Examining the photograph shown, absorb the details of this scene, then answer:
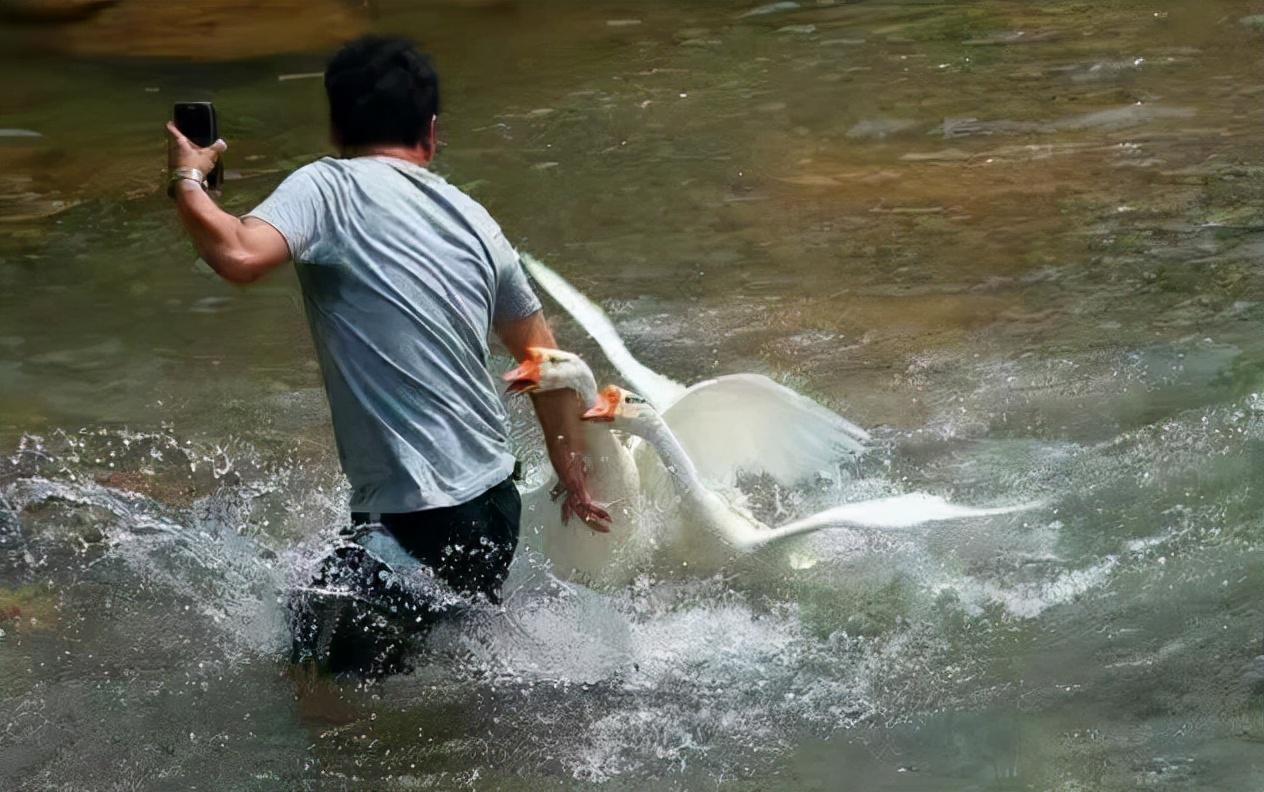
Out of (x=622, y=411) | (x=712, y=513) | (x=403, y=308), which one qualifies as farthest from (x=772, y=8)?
(x=403, y=308)

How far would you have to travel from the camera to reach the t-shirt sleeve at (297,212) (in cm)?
334

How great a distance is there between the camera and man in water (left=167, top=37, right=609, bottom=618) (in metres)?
3.51

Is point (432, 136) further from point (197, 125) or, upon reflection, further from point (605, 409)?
point (605, 409)

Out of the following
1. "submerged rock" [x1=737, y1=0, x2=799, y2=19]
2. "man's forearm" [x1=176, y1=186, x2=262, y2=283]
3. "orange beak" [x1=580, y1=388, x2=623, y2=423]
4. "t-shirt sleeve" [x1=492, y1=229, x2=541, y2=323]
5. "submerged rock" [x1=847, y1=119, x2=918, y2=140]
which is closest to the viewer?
"man's forearm" [x1=176, y1=186, x2=262, y2=283]

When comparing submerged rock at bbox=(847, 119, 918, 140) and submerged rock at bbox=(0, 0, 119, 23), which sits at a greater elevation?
submerged rock at bbox=(0, 0, 119, 23)

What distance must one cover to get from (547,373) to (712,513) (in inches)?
30.0

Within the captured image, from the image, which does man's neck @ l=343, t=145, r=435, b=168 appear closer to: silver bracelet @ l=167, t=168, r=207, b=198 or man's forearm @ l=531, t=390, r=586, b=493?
silver bracelet @ l=167, t=168, r=207, b=198

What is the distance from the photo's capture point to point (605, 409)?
3.95 meters

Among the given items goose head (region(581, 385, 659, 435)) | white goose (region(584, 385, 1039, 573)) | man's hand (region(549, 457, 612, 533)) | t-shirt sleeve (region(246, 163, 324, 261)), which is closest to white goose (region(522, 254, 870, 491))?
white goose (region(584, 385, 1039, 573))

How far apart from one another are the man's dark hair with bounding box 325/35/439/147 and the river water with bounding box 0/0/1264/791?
1.15 metres

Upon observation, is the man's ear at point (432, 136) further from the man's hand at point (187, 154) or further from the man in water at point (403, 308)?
the man's hand at point (187, 154)

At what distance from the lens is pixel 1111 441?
5281mm

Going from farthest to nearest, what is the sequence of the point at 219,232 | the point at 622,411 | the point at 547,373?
the point at 622,411
the point at 547,373
the point at 219,232

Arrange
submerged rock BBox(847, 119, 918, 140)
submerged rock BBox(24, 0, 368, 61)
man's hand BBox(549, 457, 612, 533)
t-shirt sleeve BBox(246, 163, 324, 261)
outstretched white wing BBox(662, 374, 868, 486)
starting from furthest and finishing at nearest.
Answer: submerged rock BBox(24, 0, 368, 61) < submerged rock BBox(847, 119, 918, 140) < outstretched white wing BBox(662, 374, 868, 486) < man's hand BBox(549, 457, 612, 533) < t-shirt sleeve BBox(246, 163, 324, 261)
